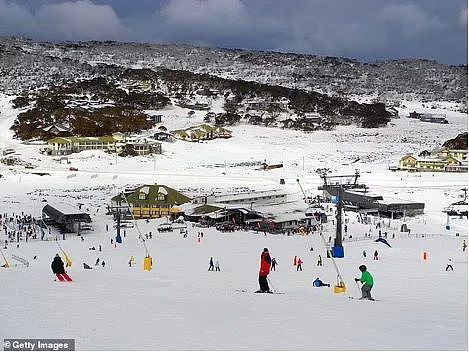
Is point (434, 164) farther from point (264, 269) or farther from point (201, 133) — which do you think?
point (264, 269)

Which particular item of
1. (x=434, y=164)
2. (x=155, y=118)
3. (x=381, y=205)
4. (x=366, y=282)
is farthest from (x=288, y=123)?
(x=366, y=282)

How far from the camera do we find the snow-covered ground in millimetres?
6027

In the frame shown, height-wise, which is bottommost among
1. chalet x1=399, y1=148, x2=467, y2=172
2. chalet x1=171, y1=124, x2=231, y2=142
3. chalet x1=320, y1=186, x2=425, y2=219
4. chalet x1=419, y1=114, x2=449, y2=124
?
chalet x1=320, y1=186, x2=425, y2=219

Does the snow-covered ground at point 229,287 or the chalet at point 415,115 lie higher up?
the chalet at point 415,115

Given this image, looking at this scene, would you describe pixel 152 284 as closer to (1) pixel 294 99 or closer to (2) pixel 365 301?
(2) pixel 365 301

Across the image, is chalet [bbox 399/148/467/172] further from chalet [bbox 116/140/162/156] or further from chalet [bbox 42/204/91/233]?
chalet [bbox 42/204/91/233]

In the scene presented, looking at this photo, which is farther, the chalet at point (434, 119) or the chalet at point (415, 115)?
the chalet at point (415, 115)

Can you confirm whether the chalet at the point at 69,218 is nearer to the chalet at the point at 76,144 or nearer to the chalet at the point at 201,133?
the chalet at the point at 76,144

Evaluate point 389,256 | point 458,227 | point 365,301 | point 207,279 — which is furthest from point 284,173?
point 365,301

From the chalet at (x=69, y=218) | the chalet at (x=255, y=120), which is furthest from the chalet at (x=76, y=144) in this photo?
the chalet at (x=69, y=218)

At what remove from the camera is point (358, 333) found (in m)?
6.34

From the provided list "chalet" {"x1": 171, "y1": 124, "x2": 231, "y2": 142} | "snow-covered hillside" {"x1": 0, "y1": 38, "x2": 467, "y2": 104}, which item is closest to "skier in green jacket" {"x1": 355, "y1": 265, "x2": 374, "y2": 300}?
"chalet" {"x1": 171, "y1": 124, "x2": 231, "y2": 142}

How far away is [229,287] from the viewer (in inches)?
416

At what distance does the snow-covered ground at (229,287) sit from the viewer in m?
6.03
